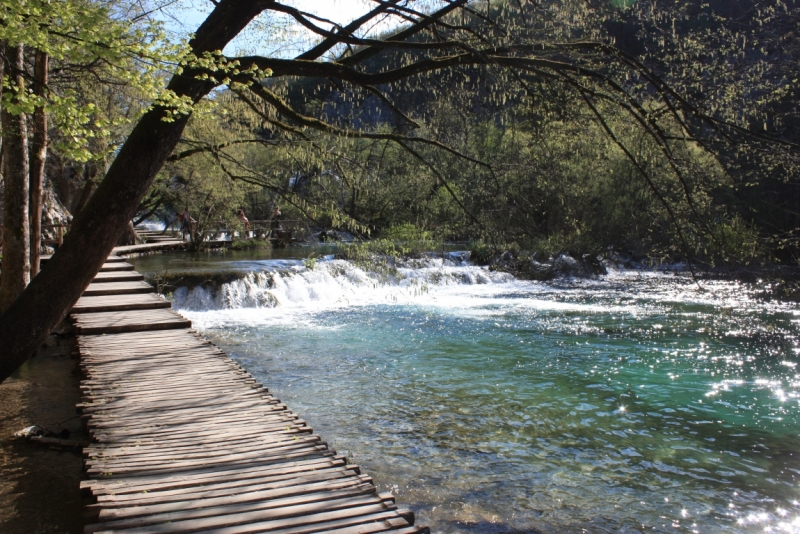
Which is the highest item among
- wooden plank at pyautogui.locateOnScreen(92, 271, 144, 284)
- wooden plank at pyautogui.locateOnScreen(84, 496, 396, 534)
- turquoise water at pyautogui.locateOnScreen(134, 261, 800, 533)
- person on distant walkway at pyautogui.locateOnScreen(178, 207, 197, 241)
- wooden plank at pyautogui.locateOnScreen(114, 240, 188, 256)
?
person on distant walkway at pyautogui.locateOnScreen(178, 207, 197, 241)

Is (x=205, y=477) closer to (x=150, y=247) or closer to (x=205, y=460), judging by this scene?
(x=205, y=460)

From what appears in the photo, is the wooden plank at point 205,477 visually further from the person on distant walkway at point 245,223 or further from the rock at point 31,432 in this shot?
the person on distant walkway at point 245,223

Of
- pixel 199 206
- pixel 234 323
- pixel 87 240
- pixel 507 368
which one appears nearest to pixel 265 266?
pixel 234 323

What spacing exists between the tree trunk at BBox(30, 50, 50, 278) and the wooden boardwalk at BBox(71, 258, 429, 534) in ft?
10.7

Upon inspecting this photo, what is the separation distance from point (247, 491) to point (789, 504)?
4850 millimetres

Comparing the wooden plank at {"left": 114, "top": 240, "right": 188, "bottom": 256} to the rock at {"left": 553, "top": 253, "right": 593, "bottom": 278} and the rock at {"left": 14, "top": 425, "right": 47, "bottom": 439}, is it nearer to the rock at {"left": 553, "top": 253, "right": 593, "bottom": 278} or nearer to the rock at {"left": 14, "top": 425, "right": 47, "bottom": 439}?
the rock at {"left": 553, "top": 253, "right": 593, "bottom": 278}

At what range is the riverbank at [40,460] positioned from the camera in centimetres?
445

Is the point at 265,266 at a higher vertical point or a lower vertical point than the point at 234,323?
higher

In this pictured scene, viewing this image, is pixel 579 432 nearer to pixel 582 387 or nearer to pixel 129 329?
pixel 582 387

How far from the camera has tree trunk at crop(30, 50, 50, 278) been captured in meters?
8.05

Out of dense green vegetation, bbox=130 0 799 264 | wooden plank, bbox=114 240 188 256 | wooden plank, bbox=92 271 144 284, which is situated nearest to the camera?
dense green vegetation, bbox=130 0 799 264

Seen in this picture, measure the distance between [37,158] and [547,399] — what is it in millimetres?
7596

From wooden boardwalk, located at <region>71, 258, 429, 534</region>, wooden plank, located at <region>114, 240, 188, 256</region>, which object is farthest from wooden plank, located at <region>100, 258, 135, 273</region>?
wooden boardwalk, located at <region>71, 258, 429, 534</region>

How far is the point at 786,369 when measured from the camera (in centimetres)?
1012
